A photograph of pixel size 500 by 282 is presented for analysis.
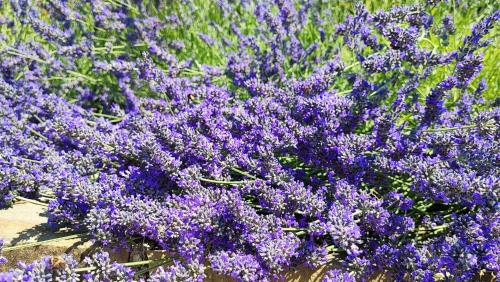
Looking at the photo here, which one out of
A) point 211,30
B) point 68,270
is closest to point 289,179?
point 68,270

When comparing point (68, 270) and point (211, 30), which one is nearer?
point (68, 270)

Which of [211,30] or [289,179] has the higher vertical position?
[211,30]

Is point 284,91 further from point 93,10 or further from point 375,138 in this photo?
point 93,10

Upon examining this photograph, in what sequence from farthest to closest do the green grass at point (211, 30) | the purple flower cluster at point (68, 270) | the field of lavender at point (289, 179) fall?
the green grass at point (211, 30)
the field of lavender at point (289, 179)
the purple flower cluster at point (68, 270)

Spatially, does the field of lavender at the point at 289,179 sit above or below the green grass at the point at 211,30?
below

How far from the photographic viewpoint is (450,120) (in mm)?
2316

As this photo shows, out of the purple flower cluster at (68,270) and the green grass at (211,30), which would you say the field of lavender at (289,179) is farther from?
the green grass at (211,30)

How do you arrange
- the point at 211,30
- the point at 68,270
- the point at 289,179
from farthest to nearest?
1. the point at 211,30
2. the point at 289,179
3. the point at 68,270

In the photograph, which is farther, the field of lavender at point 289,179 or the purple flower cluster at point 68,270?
the field of lavender at point 289,179

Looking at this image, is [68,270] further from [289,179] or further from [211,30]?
[211,30]

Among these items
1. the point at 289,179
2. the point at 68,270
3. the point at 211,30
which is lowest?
the point at 68,270

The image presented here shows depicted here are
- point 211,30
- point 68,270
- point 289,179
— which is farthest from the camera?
point 211,30

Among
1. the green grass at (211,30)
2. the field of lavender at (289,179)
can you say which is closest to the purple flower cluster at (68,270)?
the field of lavender at (289,179)

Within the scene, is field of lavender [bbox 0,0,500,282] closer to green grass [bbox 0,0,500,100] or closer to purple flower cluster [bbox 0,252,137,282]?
purple flower cluster [bbox 0,252,137,282]
